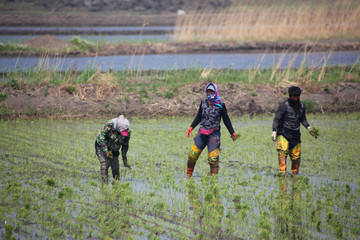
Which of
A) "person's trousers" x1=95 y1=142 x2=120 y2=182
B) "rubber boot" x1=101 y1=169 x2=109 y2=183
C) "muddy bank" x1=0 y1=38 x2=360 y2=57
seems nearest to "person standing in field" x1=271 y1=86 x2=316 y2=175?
"person's trousers" x1=95 y1=142 x2=120 y2=182

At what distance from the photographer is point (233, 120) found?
16.1 m

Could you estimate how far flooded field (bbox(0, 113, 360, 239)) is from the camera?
22.0 ft

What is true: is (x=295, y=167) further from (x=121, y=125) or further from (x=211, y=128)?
(x=121, y=125)

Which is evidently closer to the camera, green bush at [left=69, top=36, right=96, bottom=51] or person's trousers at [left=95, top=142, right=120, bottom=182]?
person's trousers at [left=95, top=142, right=120, bottom=182]

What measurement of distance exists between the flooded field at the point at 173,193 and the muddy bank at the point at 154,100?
3.29 meters

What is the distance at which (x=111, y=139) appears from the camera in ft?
28.1

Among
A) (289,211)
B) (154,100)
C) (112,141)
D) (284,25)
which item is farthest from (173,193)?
(284,25)

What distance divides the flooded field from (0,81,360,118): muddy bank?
3.29 meters

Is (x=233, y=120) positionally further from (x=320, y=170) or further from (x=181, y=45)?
(x=181, y=45)

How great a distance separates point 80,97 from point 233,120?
18.0ft

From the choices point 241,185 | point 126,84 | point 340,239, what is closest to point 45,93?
point 126,84

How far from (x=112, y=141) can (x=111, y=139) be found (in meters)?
0.04

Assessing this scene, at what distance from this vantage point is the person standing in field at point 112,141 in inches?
325

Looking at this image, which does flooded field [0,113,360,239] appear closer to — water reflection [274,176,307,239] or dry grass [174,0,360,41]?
water reflection [274,176,307,239]
